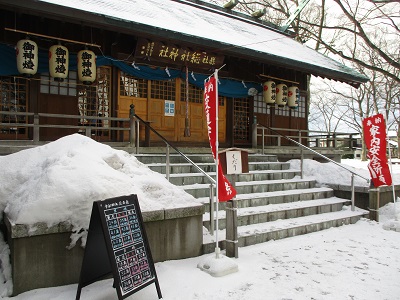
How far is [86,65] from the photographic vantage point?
8.71 m

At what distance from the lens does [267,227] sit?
669 cm

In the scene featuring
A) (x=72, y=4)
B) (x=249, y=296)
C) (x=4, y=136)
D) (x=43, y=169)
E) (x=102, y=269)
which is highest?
(x=72, y=4)

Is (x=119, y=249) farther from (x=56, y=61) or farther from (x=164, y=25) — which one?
(x=164, y=25)

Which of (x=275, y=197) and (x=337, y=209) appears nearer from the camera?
(x=275, y=197)

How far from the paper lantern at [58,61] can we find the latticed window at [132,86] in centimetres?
225

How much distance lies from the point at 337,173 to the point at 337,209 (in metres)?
1.73

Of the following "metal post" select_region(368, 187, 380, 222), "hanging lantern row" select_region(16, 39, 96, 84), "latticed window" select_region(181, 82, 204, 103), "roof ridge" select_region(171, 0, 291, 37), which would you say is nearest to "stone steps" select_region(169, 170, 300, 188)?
"metal post" select_region(368, 187, 380, 222)

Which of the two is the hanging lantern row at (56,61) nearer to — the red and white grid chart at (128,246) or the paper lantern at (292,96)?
the red and white grid chart at (128,246)

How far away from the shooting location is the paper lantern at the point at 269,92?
1291cm

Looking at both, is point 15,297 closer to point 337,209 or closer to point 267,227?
point 267,227

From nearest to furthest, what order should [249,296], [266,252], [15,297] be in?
[15,297], [249,296], [266,252]

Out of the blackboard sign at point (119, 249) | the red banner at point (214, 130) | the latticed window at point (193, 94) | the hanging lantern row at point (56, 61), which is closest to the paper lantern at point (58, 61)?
the hanging lantern row at point (56, 61)

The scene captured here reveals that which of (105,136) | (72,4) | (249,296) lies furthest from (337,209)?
(72,4)

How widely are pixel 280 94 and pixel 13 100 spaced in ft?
31.6
